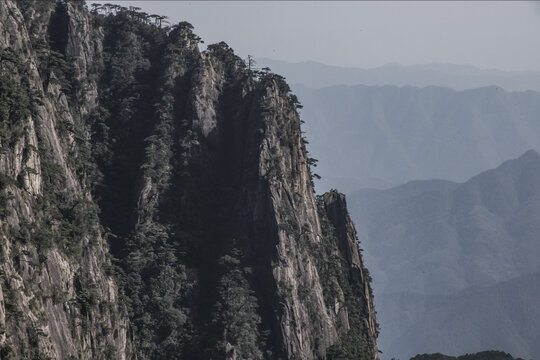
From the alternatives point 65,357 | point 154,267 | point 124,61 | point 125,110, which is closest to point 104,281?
point 154,267

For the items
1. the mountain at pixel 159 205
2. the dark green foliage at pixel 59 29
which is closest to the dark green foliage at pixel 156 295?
the mountain at pixel 159 205

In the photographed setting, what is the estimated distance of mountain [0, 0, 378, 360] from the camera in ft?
342

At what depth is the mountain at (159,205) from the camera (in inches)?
4099

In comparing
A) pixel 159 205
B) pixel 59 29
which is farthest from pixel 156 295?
pixel 59 29

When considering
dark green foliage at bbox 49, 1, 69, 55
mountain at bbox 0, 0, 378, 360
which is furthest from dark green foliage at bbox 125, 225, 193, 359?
dark green foliage at bbox 49, 1, 69, 55

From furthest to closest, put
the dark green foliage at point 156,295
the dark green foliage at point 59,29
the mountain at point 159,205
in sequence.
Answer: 1. the dark green foliage at point 59,29
2. the dark green foliage at point 156,295
3. the mountain at point 159,205

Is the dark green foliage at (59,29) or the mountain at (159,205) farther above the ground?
the dark green foliage at (59,29)

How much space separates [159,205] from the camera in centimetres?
13438

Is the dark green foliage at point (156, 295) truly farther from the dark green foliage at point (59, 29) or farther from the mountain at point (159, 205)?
the dark green foliage at point (59, 29)

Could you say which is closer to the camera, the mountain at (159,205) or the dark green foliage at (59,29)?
the mountain at (159,205)

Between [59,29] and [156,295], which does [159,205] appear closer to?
[156,295]

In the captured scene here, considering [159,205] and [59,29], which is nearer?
[159,205]

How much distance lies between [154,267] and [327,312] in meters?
34.6

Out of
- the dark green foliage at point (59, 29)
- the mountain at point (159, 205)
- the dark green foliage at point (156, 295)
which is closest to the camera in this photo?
the mountain at point (159, 205)
